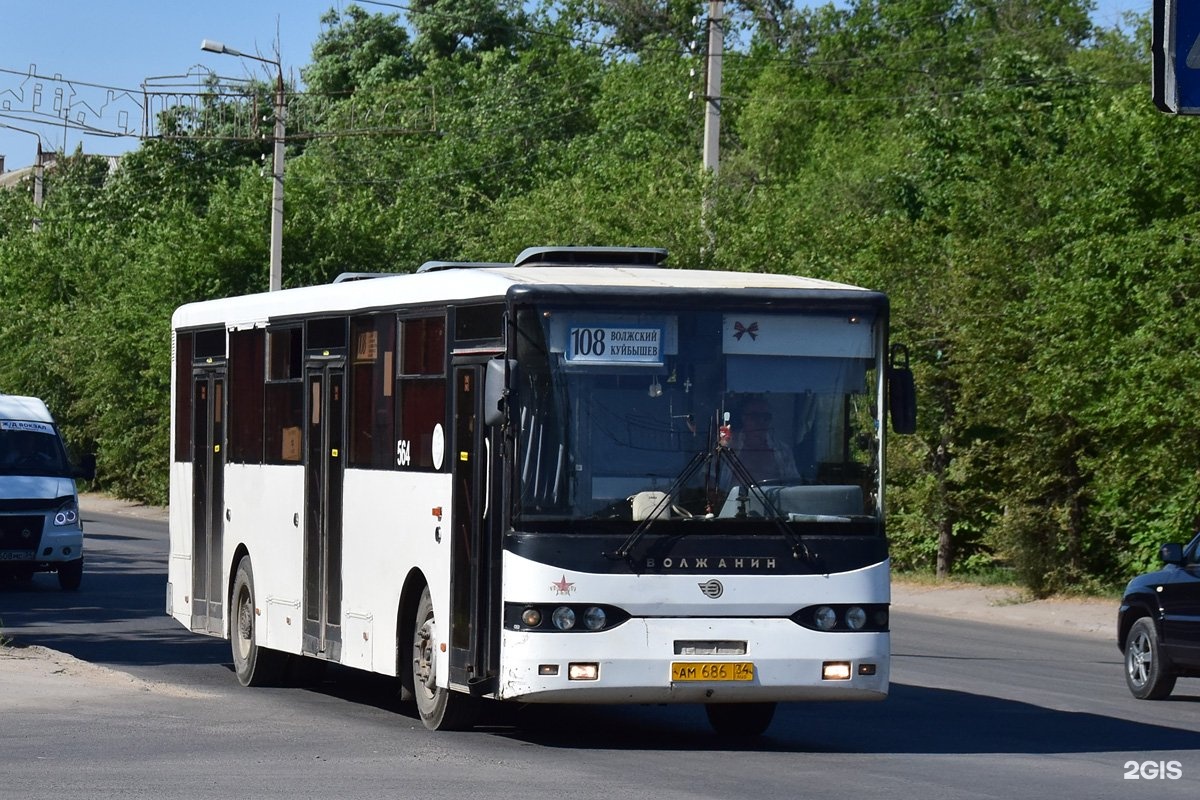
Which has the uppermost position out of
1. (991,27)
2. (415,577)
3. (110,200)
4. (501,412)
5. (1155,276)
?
(991,27)

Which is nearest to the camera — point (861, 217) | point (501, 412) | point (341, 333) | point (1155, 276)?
point (501, 412)

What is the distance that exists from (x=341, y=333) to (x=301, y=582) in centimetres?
198

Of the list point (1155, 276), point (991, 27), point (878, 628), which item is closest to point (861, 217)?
point (1155, 276)

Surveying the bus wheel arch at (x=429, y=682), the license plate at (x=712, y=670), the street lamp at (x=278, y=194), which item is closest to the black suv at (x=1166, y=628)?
the license plate at (x=712, y=670)

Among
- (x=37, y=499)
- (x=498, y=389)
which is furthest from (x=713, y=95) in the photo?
(x=498, y=389)

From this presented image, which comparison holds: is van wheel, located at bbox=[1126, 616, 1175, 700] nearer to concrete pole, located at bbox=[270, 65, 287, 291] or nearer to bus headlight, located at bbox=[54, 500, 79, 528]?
bus headlight, located at bbox=[54, 500, 79, 528]

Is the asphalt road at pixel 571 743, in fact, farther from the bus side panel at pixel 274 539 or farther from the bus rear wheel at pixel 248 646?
the bus side panel at pixel 274 539

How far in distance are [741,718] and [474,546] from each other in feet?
7.72

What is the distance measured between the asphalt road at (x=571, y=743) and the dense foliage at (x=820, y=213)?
8635mm

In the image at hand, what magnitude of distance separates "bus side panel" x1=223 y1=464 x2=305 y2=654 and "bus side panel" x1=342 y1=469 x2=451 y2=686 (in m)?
1.02

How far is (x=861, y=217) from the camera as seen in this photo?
3594 cm

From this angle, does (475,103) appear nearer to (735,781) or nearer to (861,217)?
(861,217)

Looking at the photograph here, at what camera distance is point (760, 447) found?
41.8ft

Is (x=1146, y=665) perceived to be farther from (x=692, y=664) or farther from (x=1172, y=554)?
(x=692, y=664)
